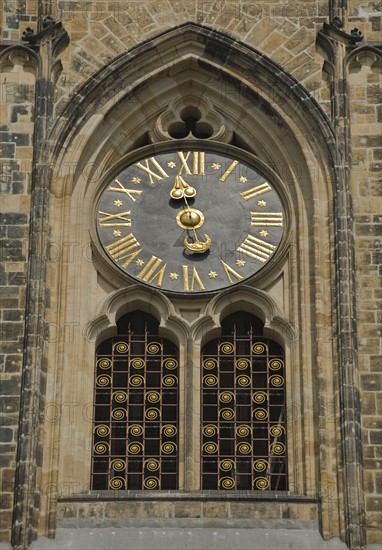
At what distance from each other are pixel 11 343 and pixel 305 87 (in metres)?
4.93

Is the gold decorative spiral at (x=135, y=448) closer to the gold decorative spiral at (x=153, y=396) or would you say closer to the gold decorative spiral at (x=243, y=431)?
the gold decorative spiral at (x=153, y=396)

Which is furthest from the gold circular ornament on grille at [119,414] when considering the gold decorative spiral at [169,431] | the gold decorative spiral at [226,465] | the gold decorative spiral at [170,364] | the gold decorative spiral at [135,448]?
the gold decorative spiral at [226,465]

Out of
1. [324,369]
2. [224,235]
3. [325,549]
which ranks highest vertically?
[224,235]

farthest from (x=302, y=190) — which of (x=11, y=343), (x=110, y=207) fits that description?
(x=11, y=343)

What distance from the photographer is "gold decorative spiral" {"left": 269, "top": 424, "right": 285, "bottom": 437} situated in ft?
89.8

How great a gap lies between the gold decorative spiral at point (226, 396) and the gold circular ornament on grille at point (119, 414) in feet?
3.75

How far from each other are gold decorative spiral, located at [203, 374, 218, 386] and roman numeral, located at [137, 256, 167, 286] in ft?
4.24

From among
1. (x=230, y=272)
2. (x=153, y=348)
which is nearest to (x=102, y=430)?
(x=153, y=348)

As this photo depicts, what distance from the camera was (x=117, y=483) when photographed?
27.1 meters

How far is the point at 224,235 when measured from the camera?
2852 centimetres

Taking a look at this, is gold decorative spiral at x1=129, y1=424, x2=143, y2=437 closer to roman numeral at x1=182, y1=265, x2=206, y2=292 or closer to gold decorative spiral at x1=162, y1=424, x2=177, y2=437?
gold decorative spiral at x1=162, y1=424, x2=177, y2=437

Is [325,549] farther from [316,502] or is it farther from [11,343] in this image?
[11,343]

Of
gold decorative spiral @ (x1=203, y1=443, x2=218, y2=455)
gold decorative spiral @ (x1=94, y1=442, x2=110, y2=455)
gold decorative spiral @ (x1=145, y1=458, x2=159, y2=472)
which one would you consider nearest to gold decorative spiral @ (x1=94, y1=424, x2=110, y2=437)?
gold decorative spiral @ (x1=94, y1=442, x2=110, y2=455)

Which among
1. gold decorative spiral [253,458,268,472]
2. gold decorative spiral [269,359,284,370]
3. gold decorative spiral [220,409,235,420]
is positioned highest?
gold decorative spiral [269,359,284,370]
